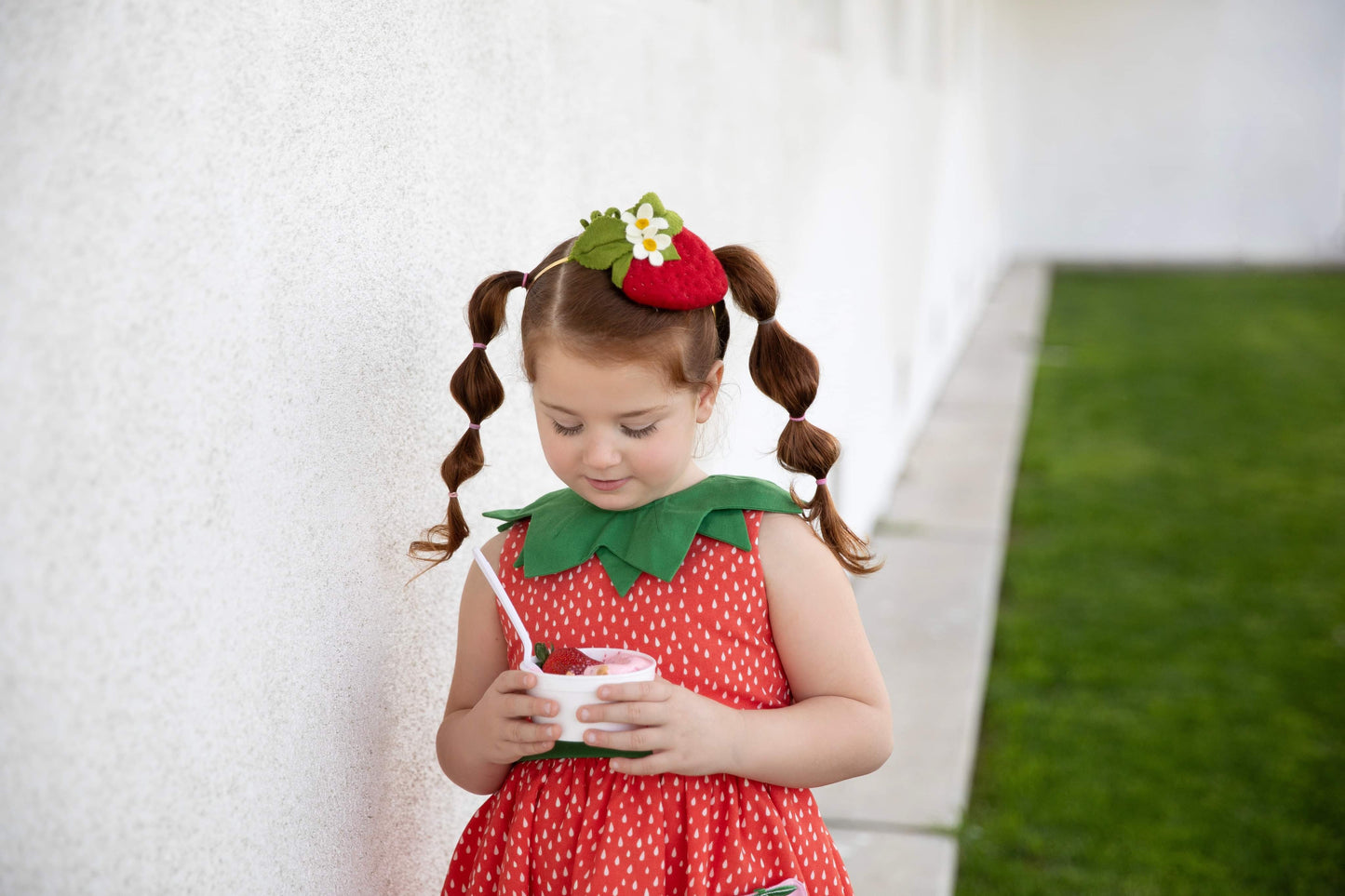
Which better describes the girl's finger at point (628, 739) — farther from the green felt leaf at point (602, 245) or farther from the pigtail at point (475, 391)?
the green felt leaf at point (602, 245)

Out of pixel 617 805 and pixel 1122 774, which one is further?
pixel 1122 774

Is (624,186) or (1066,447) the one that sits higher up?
(624,186)

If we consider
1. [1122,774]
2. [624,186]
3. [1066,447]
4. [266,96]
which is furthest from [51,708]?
[1066,447]

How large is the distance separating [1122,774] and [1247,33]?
1320 cm

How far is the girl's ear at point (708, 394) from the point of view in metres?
1.38

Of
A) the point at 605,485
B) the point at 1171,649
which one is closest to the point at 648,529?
the point at 605,485

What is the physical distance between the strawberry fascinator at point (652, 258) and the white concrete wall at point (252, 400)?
0.29 meters

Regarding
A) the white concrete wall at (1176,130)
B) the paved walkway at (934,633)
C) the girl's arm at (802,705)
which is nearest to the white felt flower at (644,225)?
the girl's arm at (802,705)

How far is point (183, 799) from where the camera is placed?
44.2 inches

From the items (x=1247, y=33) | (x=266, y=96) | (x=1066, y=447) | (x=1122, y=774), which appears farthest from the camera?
(x=1247, y=33)

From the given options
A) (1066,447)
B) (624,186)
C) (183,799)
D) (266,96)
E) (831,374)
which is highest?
(266,96)

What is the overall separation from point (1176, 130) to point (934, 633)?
12344mm

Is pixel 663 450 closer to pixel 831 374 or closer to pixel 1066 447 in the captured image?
pixel 831 374

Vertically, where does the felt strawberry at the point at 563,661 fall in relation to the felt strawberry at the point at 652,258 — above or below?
below
